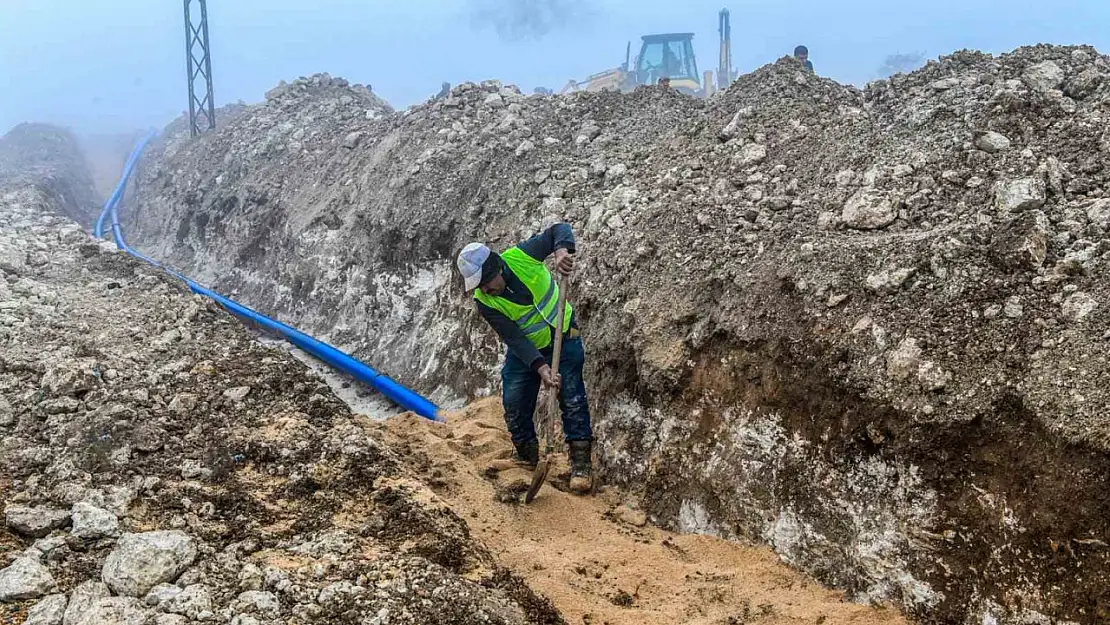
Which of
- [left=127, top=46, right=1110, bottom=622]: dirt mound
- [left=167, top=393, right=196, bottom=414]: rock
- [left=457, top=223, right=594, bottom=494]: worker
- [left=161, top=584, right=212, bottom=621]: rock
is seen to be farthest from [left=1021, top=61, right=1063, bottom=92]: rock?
[left=167, top=393, right=196, bottom=414]: rock

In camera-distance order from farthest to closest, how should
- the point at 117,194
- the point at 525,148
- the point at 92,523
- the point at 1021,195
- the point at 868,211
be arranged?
the point at 117,194
the point at 525,148
the point at 868,211
the point at 1021,195
the point at 92,523

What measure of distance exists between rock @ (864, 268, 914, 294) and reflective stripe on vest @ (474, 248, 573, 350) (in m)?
1.54

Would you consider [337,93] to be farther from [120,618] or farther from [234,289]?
[120,618]

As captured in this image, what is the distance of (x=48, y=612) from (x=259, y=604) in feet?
2.03

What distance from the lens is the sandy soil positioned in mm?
3150

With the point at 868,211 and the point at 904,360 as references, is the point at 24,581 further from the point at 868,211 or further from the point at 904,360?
the point at 868,211

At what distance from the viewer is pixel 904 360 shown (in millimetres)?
3311

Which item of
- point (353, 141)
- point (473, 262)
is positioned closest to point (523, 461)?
point (473, 262)

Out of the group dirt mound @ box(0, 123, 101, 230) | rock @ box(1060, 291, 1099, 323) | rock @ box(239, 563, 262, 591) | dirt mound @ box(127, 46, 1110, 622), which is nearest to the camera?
rock @ box(239, 563, 262, 591)

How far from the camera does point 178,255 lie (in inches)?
452

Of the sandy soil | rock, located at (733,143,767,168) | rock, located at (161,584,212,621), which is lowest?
the sandy soil

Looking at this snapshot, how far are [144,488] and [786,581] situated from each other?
2719mm

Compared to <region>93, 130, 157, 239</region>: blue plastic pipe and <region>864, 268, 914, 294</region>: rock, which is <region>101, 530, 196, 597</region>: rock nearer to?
<region>864, 268, 914, 294</region>: rock

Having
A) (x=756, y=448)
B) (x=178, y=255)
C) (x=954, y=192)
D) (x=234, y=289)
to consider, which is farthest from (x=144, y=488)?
(x=178, y=255)
